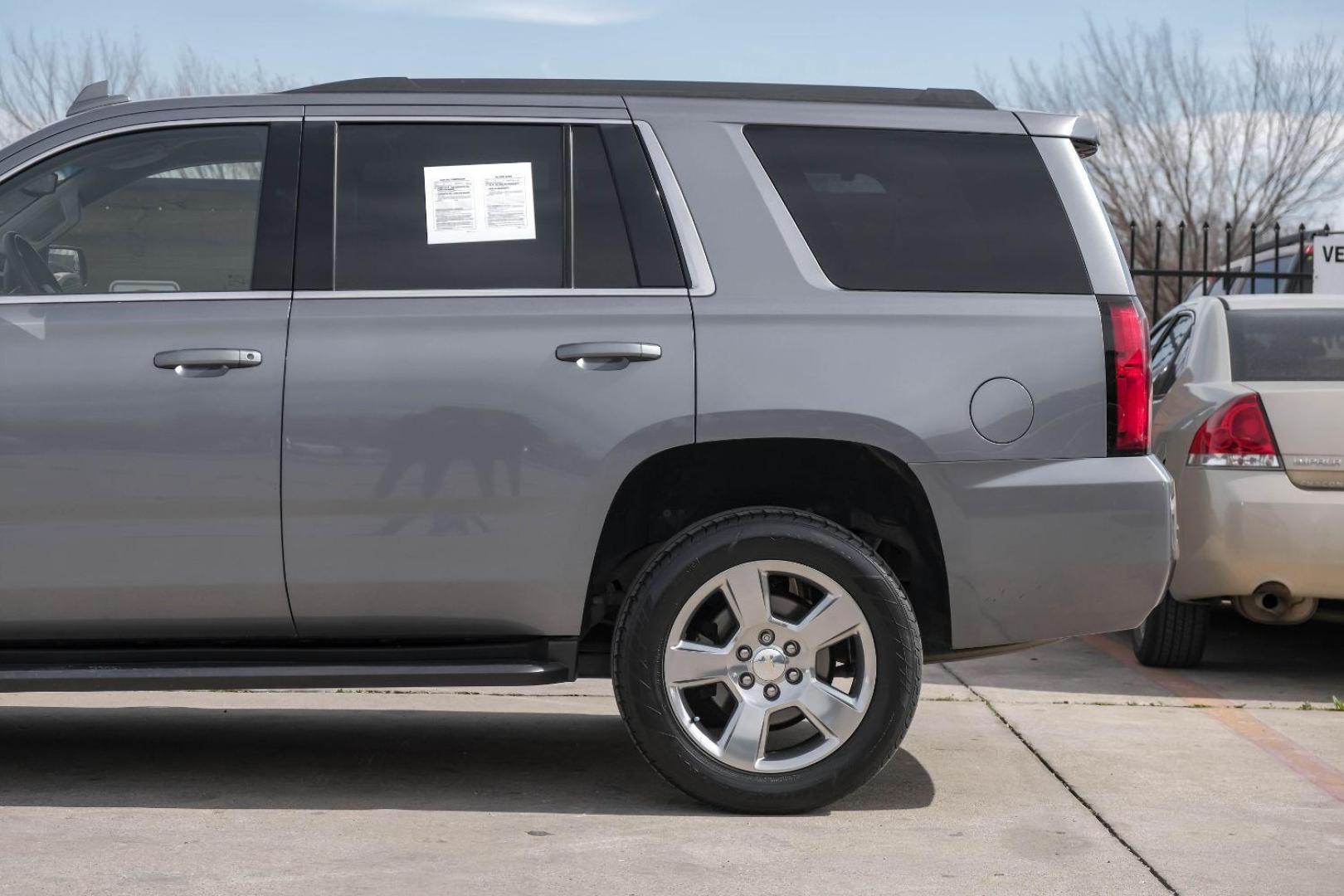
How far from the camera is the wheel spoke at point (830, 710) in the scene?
14.9ft

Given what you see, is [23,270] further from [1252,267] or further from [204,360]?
[1252,267]

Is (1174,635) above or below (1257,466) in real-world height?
below

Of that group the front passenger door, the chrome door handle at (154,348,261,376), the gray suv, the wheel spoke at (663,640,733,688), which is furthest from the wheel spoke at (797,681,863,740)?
the chrome door handle at (154,348,261,376)

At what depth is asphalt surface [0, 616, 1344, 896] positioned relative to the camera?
3.97m

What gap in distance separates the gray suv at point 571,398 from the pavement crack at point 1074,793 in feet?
1.69

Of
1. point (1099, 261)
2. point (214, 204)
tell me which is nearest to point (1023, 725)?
point (1099, 261)

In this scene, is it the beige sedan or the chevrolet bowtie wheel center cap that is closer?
the chevrolet bowtie wheel center cap

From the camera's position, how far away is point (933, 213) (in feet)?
15.2

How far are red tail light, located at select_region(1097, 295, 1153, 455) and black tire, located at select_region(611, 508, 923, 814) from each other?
29.1 inches

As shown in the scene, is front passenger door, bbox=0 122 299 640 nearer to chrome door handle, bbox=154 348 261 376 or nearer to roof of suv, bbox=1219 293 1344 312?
chrome door handle, bbox=154 348 261 376

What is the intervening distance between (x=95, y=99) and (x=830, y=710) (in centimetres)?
274

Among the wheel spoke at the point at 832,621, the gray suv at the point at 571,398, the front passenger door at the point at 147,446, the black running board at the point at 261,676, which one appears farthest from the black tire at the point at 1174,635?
the front passenger door at the point at 147,446

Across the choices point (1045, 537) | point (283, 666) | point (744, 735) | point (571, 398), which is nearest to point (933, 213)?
point (1045, 537)

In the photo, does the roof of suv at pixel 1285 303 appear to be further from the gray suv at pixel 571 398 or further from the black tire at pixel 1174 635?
the gray suv at pixel 571 398
